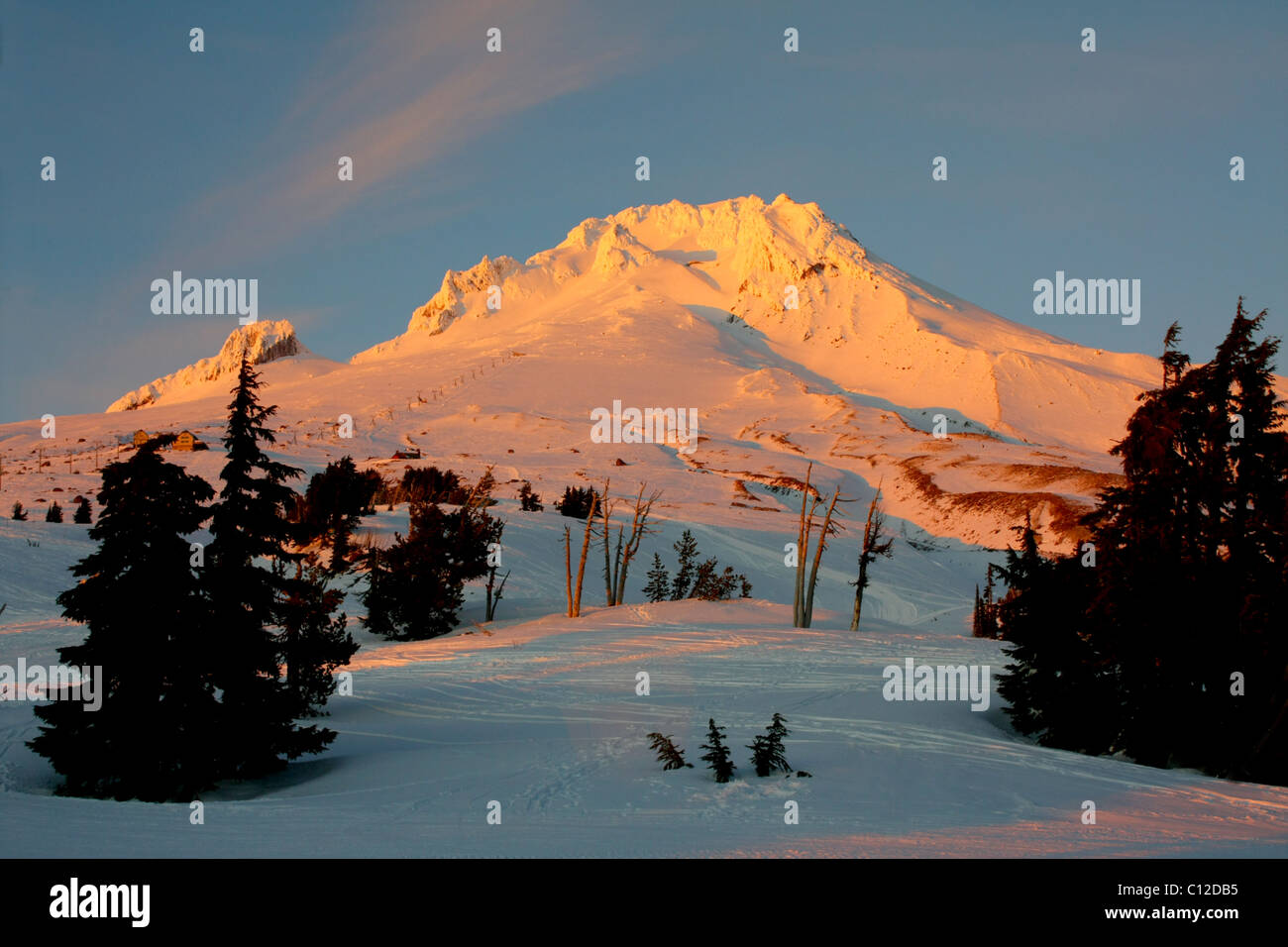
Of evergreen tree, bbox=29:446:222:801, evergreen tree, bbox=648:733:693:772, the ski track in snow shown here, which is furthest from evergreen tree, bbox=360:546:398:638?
evergreen tree, bbox=648:733:693:772

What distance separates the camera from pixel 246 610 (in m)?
16.5

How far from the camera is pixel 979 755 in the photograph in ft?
54.0

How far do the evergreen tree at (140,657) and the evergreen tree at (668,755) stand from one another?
757cm

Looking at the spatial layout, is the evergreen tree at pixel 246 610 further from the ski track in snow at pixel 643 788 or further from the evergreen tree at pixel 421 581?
the evergreen tree at pixel 421 581

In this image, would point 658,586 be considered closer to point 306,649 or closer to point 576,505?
point 576,505

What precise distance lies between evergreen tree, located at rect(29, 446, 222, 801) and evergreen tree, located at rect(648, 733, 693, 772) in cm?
757

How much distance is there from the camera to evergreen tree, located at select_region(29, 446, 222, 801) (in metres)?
15.0

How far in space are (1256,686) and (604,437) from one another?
99769mm

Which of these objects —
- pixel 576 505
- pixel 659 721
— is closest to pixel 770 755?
pixel 659 721

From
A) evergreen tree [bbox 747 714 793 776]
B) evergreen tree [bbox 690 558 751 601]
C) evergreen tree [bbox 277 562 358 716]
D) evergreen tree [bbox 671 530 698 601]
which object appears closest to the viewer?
evergreen tree [bbox 747 714 793 776]

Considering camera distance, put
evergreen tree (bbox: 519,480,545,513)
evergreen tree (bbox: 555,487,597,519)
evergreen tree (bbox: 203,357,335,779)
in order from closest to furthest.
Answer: evergreen tree (bbox: 203,357,335,779), evergreen tree (bbox: 519,480,545,513), evergreen tree (bbox: 555,487,597,519)

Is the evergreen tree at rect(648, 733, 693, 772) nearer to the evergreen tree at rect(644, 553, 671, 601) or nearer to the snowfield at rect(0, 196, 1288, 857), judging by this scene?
the snowfield at rect(0, 196, 1288, 857)

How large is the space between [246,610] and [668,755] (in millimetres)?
7865
